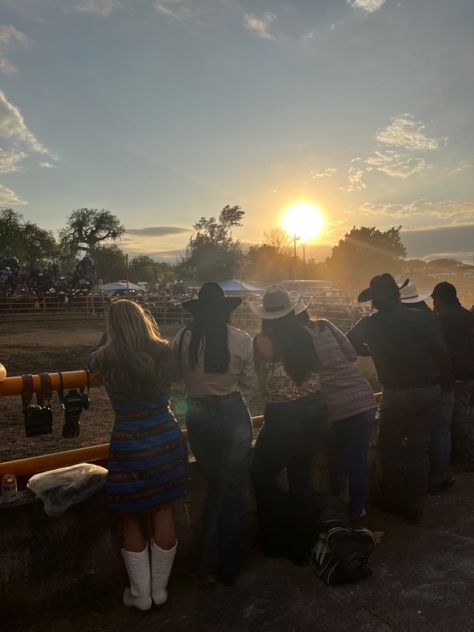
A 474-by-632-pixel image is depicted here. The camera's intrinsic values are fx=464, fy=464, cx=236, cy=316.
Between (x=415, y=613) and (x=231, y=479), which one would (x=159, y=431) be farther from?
(x=415, y=613)

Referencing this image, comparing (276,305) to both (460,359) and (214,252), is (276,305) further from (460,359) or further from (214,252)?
(214,252)

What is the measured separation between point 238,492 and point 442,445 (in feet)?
7.19

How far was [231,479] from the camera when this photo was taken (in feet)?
9.39

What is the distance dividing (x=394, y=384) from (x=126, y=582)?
7.59 ft

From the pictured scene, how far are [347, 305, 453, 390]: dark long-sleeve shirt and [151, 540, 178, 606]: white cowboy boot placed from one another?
6.77 feet

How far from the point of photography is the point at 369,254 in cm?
6831

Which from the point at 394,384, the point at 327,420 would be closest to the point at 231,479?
the point at 327,420

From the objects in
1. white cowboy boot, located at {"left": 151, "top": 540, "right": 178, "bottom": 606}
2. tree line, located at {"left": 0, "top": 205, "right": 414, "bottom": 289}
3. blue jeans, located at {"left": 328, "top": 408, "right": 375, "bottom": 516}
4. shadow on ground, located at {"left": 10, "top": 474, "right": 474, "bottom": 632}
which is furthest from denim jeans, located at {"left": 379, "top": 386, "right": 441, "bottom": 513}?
tree line, located at {"left": 0, "top": 205, "right": 414, "bottom": 289}

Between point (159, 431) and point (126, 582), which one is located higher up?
point (159, 431)

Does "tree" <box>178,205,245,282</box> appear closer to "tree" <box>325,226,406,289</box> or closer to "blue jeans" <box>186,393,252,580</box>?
"tree" <box>325,226,406,289</box>

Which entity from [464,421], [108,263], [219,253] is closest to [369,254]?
[219,253]

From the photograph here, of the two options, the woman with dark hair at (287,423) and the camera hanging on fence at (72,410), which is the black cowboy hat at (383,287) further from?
the camera hanging on fence at (72,410)

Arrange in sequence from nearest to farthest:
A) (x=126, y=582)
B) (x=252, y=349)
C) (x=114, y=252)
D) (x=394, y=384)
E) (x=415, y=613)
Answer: (x=415, y=613) < (x=126, y=582) < (x=252, y=349) < (x=394, y=384) < (x=114, y=252)

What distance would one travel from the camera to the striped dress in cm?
256
